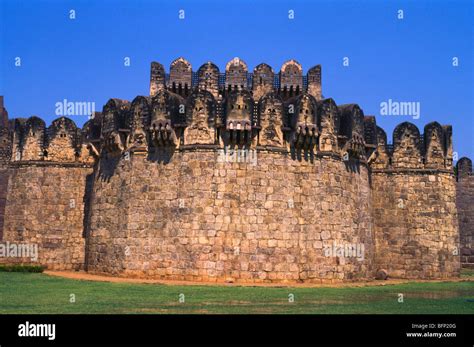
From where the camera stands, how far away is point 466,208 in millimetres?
39844

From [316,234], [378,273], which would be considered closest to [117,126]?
[316,234]

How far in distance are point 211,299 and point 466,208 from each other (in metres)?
27.6

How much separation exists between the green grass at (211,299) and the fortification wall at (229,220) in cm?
293

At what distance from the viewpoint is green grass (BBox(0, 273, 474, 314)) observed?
1510cm

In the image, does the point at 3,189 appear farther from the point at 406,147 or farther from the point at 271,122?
the point at 406,147

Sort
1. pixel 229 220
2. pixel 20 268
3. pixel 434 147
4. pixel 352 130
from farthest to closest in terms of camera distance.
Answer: pixel 434 147 < pixel 20 268 < pixel 352 130 < pixel 229 220

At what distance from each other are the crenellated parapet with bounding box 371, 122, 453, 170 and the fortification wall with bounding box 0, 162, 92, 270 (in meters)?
16.8

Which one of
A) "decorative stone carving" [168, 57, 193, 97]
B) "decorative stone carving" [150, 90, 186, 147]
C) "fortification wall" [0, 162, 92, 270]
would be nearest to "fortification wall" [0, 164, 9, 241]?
"fortification wall" [0, 162, 92, 270]

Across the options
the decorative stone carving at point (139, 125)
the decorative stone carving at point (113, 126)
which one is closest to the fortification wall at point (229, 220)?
the decorative stone carving at point (139, 125)

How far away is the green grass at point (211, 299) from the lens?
15.1m

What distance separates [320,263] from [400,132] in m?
10.8

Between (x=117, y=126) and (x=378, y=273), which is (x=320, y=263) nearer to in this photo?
(x=378, y=273)

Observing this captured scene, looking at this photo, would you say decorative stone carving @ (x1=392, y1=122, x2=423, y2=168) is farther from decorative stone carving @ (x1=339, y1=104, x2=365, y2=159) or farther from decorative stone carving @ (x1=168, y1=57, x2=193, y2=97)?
decorative stone carving @ (x1=168, y1=57, x2=193, y2=97)

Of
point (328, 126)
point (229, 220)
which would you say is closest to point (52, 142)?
point (229, 220)
